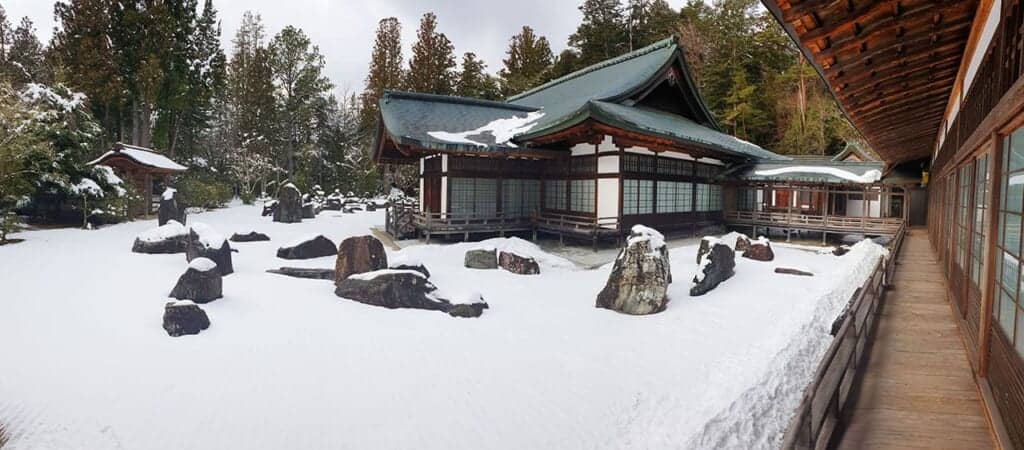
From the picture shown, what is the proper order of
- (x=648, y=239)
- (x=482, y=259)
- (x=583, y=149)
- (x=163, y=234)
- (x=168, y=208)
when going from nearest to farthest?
(x=648, y=239)
(x=482, y=259)
(x=163, y=234)
(x=583, y=149)
(x=168, y=208)

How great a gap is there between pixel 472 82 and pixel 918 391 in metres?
34.5

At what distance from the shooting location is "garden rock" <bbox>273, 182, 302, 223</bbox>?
22.4 m

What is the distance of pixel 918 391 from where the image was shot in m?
3.47

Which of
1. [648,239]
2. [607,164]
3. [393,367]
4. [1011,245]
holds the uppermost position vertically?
[607,164]

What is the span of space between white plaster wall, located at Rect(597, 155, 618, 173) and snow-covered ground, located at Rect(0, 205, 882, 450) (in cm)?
573

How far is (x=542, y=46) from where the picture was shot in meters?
40.6

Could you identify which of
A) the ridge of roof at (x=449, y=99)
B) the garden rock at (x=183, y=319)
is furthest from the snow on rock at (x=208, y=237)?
the ridge of roof at (x=449, y=99)

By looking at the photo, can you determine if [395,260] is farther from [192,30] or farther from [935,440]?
[192,30]

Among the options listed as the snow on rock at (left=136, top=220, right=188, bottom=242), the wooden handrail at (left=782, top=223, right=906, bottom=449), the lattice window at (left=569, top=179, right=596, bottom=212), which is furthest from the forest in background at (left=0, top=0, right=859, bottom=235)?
the wooden handrail at (left=782, top=223, right=906, bottom=449)

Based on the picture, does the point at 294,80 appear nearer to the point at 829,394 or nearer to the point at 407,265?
the point at 407,265

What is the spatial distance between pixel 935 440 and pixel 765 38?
107 ft

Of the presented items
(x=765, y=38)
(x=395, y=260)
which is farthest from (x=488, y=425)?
(x=765, y=38)

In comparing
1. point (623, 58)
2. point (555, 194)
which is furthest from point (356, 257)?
point (623, 58)

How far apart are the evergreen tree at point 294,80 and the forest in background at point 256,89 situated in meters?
0.11
